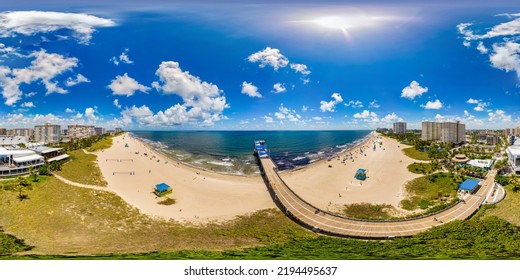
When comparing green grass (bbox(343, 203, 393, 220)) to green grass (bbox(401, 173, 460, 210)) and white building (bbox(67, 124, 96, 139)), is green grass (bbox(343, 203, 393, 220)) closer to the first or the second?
green grass (bbox(401, 173, 460, 210))

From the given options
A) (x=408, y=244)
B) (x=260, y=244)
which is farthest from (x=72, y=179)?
(x=408, y=244)

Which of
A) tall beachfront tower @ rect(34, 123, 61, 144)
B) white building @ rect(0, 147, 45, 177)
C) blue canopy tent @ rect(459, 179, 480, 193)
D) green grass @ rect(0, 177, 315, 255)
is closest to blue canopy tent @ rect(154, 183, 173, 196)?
green grass @ rect(0, 177, 315, 255)

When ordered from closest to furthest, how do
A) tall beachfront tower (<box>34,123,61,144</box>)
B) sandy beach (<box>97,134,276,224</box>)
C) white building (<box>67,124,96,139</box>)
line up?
sandy beach (<box>97,134,276,224</box>) → tall beachfront tower (<box>34,123,61,144</box>) → white building (<box>67,124,96,139</box>)

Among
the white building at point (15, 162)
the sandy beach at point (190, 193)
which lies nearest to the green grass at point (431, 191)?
the sandy beach at point (190, 193)

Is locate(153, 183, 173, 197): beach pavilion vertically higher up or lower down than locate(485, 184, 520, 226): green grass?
lower down

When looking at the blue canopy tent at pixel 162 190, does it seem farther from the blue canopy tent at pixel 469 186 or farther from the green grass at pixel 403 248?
the blue canopy tent at pixel 469 186

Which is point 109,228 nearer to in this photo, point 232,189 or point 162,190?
point 162,190
